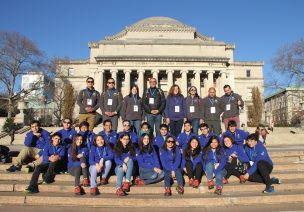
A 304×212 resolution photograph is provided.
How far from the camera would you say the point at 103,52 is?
46.8m

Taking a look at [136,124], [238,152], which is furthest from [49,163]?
[238,152]

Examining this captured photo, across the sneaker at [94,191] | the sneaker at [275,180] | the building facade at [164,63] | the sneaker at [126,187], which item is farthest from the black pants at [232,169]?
the building facade at [164,63]

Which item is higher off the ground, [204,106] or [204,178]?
[204,106]

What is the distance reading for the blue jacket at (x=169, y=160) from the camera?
7454mm

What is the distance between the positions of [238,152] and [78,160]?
434cm

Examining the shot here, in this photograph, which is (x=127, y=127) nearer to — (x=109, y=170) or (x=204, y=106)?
(x=109, y=170)

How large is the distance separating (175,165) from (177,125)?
9.61 ft

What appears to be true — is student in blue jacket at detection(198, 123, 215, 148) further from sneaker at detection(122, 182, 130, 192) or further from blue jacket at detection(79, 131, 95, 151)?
A: blue jacket at detection(79, 131, 95, 151)

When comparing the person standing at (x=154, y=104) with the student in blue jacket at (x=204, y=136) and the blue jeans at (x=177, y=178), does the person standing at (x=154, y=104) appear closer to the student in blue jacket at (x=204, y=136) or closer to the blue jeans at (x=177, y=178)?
the student in blue jacket at (x=204, y=136)

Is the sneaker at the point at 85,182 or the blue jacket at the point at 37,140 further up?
the blue jacket at the point at 37,140

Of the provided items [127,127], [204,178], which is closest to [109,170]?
[127,127]

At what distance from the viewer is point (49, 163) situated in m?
7.68

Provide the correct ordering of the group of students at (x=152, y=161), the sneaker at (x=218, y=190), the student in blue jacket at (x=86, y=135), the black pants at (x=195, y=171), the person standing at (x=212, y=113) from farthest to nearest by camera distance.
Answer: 1. the person standing at (x=212, y=113)
2. the student in blue jacket at (x=86, y=135)
3. the black pants at (x=195, y=171)
4. the group of students at (x=152, y=161)
5. the sneaker at (x=218, y=190)

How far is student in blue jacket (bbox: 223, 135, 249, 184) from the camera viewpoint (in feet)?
25.7
